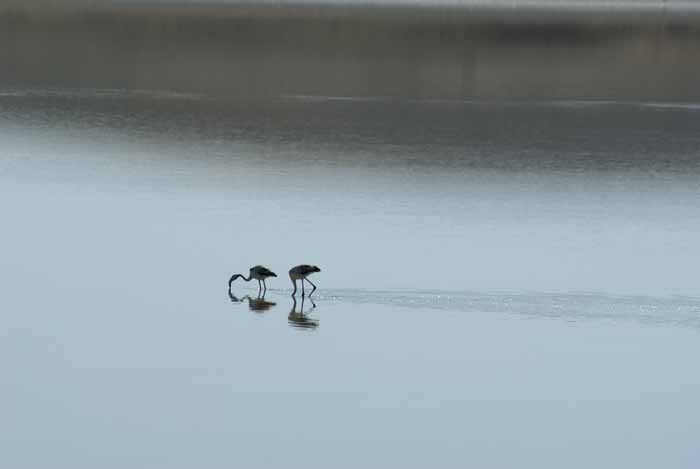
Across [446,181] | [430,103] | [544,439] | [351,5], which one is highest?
[351,5]

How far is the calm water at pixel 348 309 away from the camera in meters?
10.7

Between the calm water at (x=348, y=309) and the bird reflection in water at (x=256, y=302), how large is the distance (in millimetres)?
35

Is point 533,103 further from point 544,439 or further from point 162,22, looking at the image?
point 162,22

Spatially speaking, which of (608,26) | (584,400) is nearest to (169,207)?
(584,400)

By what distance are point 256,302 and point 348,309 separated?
0.83m

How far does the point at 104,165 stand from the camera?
2391cm

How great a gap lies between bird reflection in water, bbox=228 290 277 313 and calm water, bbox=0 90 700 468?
35 millimetres

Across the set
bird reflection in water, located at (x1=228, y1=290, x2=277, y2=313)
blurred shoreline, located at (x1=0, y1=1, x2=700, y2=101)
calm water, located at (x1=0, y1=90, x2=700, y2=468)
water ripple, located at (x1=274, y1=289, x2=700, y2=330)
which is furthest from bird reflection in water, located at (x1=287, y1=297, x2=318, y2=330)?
blurred shoreline, located at (x1=0, y1=1, x2=700, y2=101)

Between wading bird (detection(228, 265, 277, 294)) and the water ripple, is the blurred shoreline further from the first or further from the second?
the water ripple

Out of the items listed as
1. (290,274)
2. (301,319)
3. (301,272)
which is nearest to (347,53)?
(290,274)

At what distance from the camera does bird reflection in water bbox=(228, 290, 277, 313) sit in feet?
47.6

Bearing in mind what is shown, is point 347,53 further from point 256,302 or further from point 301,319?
point 301,319

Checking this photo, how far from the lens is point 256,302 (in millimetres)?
14719

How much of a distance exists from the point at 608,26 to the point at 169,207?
53062 mm
